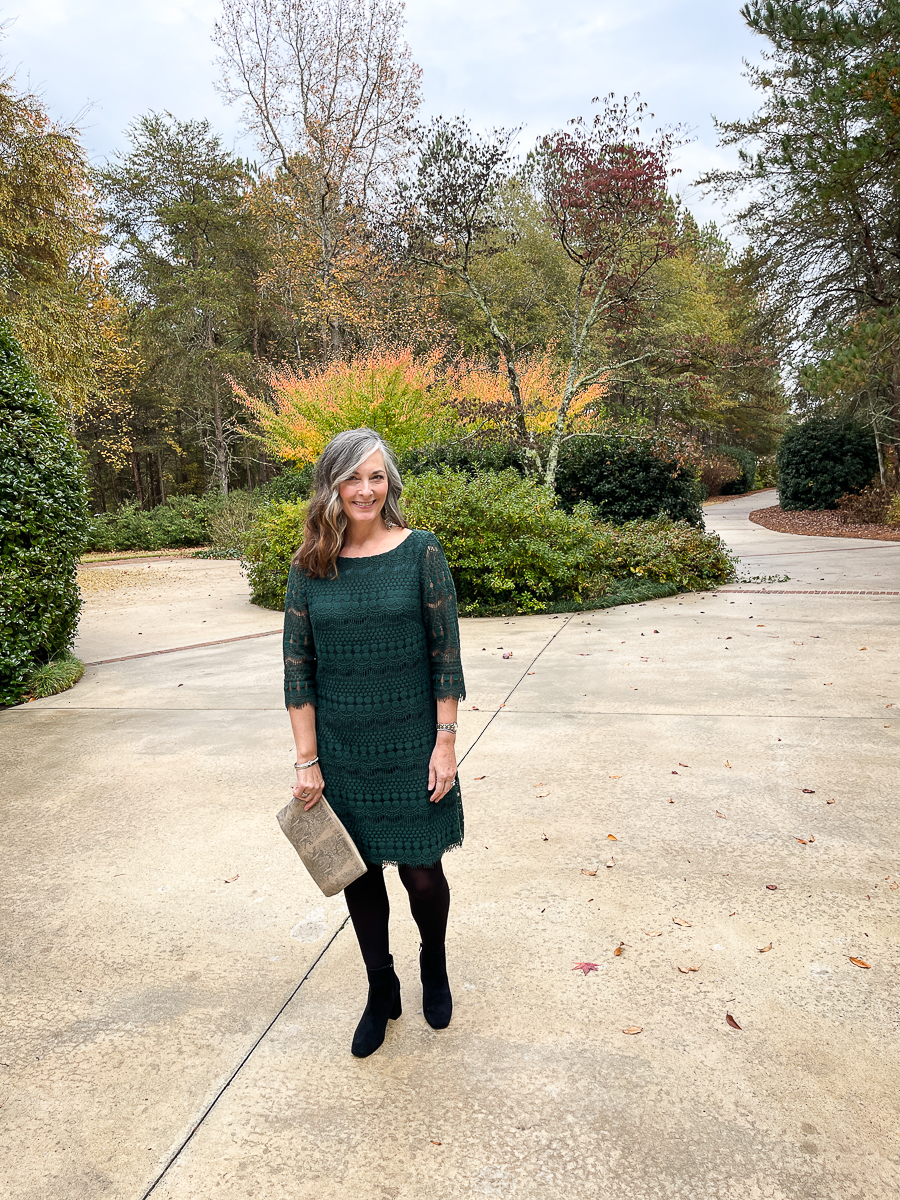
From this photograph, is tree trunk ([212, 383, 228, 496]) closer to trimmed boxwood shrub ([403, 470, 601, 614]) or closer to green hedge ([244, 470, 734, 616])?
green hedge ([244, 470, 734, 616])

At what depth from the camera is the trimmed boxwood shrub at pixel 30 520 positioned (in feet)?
18.0

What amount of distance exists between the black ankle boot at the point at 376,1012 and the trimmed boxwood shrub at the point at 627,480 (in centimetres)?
1035

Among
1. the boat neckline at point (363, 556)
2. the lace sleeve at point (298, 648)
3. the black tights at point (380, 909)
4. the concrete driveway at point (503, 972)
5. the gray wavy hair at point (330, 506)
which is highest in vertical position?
the gray wavy hair at point (330, 506)

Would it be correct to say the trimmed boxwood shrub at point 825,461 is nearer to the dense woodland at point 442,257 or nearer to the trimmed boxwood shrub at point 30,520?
the dense woodland at point 442,257

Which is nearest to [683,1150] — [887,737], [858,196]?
[887,737]

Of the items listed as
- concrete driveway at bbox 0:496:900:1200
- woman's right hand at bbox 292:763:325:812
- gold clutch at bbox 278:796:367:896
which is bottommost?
concrete driveway at bbox 0:496:900:1200

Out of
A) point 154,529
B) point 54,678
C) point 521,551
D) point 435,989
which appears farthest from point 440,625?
point 154,529

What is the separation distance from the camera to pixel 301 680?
2080 millimetres

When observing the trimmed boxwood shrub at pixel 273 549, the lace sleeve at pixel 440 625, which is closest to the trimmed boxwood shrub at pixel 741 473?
the trimmed boxwood shrub at pixel 273 549

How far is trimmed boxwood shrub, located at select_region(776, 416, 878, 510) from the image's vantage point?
2036 centimetres

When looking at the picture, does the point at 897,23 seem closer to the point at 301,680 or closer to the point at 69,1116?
the point at 301,680

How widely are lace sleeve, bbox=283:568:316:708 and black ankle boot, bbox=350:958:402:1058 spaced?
2.50ft

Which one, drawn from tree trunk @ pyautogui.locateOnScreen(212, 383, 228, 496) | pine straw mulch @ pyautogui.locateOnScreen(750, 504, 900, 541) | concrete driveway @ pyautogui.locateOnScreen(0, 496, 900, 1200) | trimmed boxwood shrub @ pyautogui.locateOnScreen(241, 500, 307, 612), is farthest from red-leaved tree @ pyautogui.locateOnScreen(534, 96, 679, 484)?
tree trunk @ pyautogui.locateOnScreen(212, 383, 228, 496)

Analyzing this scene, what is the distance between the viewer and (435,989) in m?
2.19
